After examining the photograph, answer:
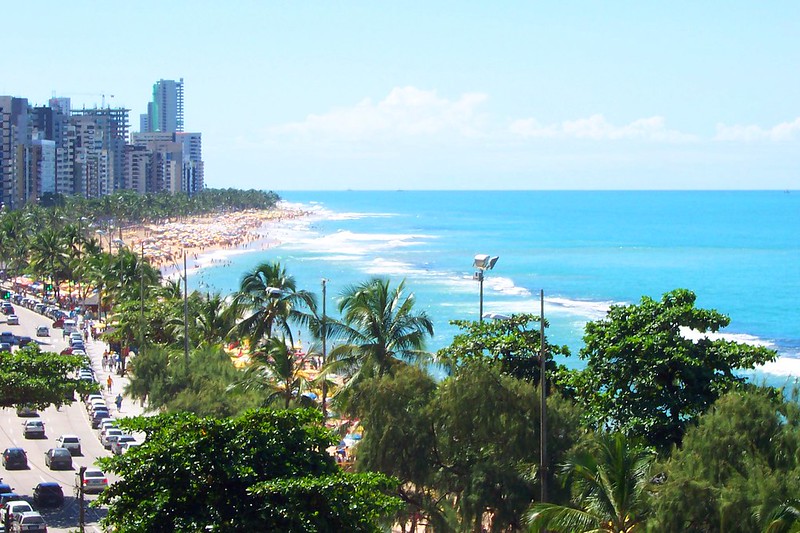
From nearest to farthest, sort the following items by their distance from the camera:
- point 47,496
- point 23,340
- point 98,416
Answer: point 47,496 < point 98,416 < point 23,340

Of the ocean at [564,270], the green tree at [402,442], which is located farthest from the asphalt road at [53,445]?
the ocean at [564,270]

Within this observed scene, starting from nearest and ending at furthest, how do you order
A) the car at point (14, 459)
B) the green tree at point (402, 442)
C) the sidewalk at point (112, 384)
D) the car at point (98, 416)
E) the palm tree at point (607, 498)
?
the palm tree at point (607, 498)
the green tree at point (402, 442)
the car at point (14, 459)
the car at point (98, 416)
the sidewalk at point (112, 384)

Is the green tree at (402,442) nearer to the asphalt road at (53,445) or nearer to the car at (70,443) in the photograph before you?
the asphalt road at (53,445)

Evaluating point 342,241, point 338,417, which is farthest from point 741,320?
point 342,241

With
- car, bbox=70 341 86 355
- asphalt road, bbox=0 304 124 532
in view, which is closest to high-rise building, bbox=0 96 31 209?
car, bbox=70 341 86 355

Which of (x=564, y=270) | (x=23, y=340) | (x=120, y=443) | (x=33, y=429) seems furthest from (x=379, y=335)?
(x=564, y=270)

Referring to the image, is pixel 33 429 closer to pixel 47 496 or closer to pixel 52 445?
pixel 52 445

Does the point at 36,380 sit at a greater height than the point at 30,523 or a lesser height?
greater

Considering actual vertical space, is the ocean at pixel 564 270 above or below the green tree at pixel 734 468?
below
